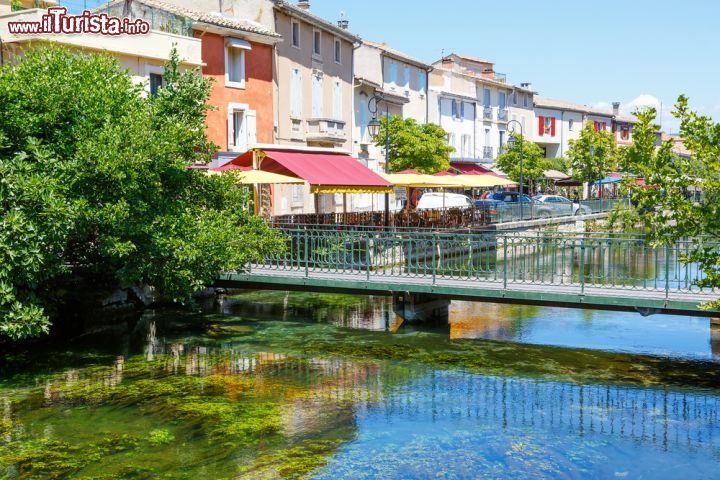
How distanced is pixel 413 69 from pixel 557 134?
3184 centimetres

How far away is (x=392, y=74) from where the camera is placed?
53.2 metres

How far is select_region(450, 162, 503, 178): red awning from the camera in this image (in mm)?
55656

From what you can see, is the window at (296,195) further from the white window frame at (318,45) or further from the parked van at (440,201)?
the parked van at (440,201)

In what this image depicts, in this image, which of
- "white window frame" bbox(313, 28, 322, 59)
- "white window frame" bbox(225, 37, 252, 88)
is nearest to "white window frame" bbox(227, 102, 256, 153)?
"white window frame" bbox(225, 37, 252, 88)

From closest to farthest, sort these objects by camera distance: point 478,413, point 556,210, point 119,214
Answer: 1. point 478,413
2. point 119,214
3. point 556,210

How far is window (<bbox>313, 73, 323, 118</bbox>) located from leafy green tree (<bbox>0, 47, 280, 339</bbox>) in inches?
757

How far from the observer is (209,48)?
32406 mm

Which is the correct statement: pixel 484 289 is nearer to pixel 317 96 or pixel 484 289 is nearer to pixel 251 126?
pixel 251 126

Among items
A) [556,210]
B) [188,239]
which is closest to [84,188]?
[188,239]

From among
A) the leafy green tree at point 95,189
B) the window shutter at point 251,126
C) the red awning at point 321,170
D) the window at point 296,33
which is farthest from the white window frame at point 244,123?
the leafy green tree at point 95,189

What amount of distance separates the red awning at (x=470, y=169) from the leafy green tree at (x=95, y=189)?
120 ft

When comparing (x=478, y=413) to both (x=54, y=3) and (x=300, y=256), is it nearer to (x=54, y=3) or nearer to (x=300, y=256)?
(x=300, y=256)

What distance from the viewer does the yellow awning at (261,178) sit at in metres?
22.7

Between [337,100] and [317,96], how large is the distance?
7.83ft
